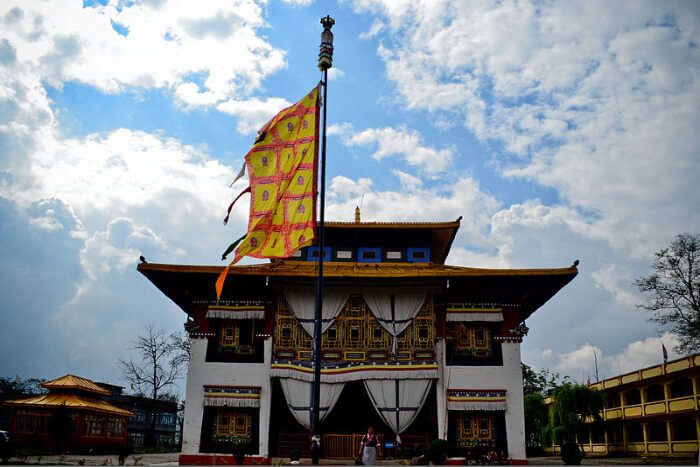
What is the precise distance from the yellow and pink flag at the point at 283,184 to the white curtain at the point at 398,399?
7.17 m

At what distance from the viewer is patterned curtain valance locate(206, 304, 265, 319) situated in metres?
20.8

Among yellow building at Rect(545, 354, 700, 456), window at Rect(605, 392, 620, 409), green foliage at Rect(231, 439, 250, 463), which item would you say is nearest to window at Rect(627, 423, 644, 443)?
yellow building at Rect(545, 354, 700, 456)

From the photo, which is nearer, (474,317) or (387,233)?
(474,317)

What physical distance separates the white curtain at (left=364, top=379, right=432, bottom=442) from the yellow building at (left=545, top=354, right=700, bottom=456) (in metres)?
11.5

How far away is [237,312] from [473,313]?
894 cm

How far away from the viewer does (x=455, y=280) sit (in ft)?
68.8

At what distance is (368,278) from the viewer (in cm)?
2056

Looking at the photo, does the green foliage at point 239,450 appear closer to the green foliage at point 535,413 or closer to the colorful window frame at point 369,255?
the colorful window frame at point 369,255

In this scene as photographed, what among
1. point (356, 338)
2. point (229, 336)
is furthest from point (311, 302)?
point (229, 336)

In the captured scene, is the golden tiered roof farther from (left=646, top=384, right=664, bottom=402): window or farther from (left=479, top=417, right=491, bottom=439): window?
(left=646, top=384, right=664, bottom=402): window

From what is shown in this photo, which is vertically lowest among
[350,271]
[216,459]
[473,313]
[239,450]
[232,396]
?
[216,459]

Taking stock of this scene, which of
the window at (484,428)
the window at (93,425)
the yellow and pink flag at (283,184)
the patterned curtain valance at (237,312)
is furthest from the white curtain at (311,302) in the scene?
the window at (93,425)

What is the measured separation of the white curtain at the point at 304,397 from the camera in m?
19.7

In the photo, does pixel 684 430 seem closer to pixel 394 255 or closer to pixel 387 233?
pixel 394 255
